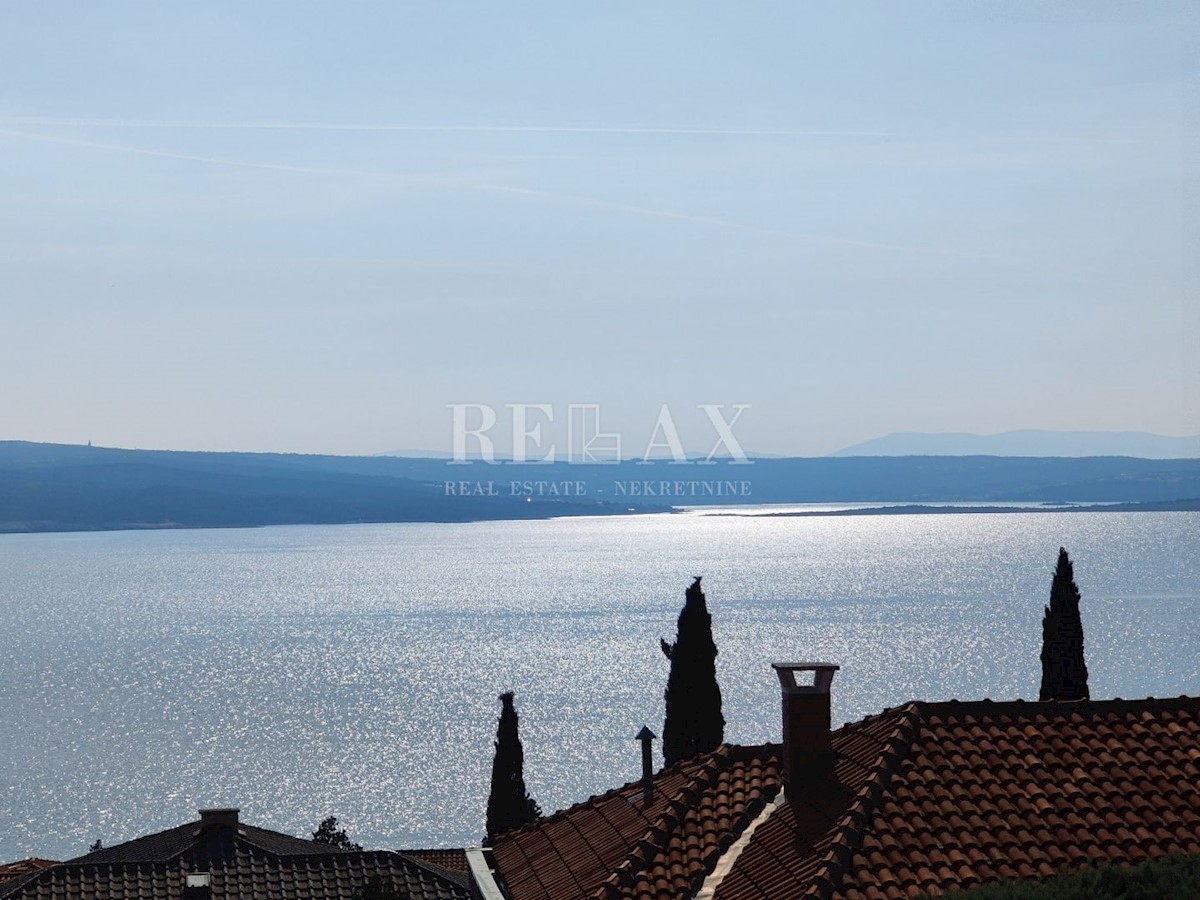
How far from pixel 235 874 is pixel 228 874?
0.15 meters

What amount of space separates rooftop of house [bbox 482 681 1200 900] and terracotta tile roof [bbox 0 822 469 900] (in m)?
12.6

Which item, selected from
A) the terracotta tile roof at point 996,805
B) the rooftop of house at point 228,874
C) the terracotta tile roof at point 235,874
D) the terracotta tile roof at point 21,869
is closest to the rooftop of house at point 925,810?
the terracotta tile roof at point 996,805

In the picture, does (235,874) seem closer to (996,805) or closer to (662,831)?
(662,831)

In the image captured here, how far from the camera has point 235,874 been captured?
31078mm

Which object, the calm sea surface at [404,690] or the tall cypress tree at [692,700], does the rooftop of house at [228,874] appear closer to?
the tall cypress tree at [692,700]

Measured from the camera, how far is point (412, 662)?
479 ft

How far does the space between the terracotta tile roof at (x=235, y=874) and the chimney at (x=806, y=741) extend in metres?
13.5

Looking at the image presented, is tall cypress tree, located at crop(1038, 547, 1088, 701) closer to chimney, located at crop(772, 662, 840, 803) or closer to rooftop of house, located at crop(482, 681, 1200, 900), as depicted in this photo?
rooftop of house, located at crop(482, 681, 1200, 900)

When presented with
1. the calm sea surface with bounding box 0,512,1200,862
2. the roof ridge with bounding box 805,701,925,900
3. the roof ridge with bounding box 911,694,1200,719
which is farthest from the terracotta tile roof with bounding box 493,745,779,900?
the calm sea surface with bounding box 0,512,1200,862

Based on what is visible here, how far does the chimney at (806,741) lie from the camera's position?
58.2 feet

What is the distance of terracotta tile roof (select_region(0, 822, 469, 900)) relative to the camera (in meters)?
30.0

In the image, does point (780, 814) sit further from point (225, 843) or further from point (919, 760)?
point (225, 843)

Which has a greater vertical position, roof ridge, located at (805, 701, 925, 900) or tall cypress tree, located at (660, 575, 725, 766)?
roof ridge, located at (805, 701, 925, 900)

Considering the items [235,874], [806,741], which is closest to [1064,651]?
[235,874]
